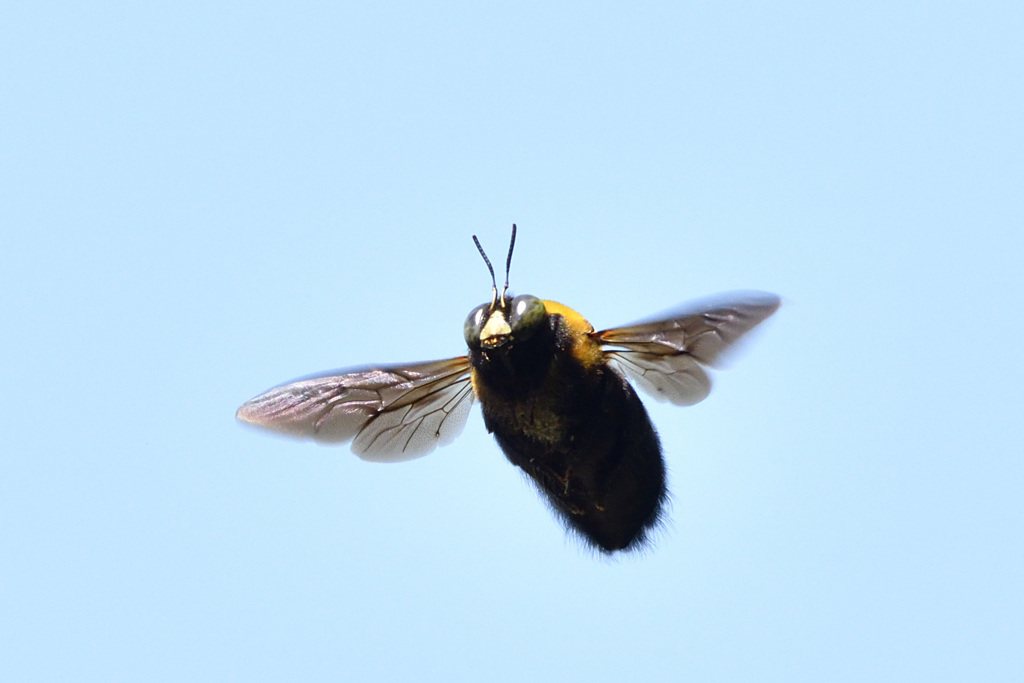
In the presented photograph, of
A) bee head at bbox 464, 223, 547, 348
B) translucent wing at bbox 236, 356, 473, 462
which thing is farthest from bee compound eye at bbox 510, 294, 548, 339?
translucent wing at bbox 236, 356, 473, 462

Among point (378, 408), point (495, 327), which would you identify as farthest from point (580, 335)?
point (378, 408)

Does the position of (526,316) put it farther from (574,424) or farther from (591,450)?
(591,450)

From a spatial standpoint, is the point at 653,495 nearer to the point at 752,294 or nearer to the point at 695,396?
the point at 695,396

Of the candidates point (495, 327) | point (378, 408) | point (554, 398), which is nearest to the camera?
point (495, 327)

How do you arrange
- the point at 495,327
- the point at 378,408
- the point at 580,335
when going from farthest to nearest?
the point at 378,408, the point at 580,335, the point at 495,327

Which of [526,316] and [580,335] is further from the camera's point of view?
[580,335]

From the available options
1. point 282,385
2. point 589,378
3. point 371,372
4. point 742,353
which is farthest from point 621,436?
point 282,385

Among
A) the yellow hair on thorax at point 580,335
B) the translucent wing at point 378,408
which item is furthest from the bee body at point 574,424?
the translucent wing at point 378,408
